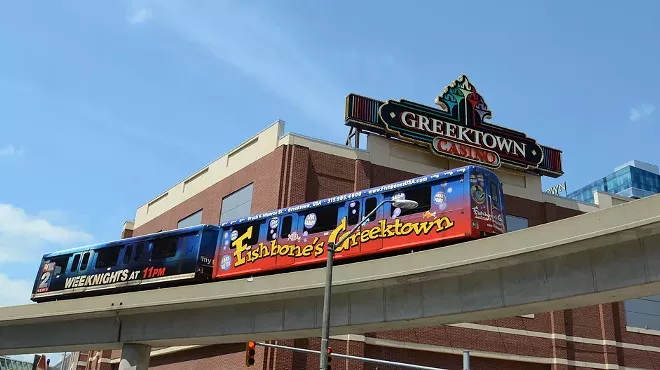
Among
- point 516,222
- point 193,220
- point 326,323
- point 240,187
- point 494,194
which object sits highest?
point 240,187

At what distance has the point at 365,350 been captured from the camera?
32344 millimetres

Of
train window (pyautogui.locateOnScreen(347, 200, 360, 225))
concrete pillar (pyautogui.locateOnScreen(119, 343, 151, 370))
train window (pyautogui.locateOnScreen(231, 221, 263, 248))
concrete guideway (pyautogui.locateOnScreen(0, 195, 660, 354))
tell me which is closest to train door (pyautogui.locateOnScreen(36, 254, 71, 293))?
concrete guideway (pyautogui.locateOnScreen(0, 195, 660, 354))

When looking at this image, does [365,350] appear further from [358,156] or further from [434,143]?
[434,143]

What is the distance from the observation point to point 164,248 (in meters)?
29.3

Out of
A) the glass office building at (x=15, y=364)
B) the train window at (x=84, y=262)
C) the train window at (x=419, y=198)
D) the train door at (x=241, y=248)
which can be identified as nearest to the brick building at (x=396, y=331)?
the train door at (x=241, y=248)

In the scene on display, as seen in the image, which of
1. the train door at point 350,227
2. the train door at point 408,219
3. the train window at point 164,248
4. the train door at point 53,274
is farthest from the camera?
the train door at point 53,274

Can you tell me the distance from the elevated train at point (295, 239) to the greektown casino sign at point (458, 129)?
1230 centimetres

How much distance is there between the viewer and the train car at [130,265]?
28375mm

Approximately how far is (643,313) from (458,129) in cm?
1673

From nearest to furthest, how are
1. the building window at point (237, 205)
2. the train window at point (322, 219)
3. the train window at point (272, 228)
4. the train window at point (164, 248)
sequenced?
the train window at point (322, 219)
the train window at point (272, 228)
the train window at point (164, 248)
the building window at point (237, 205)

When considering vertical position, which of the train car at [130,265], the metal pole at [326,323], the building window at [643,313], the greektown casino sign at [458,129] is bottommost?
the metal pole at [326,323]

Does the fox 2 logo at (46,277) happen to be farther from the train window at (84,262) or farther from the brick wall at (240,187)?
the brick wall at (240,187)

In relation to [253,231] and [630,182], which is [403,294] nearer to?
[253,231]

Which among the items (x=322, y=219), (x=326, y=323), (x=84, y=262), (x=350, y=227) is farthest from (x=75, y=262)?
(x=326, y=323)
